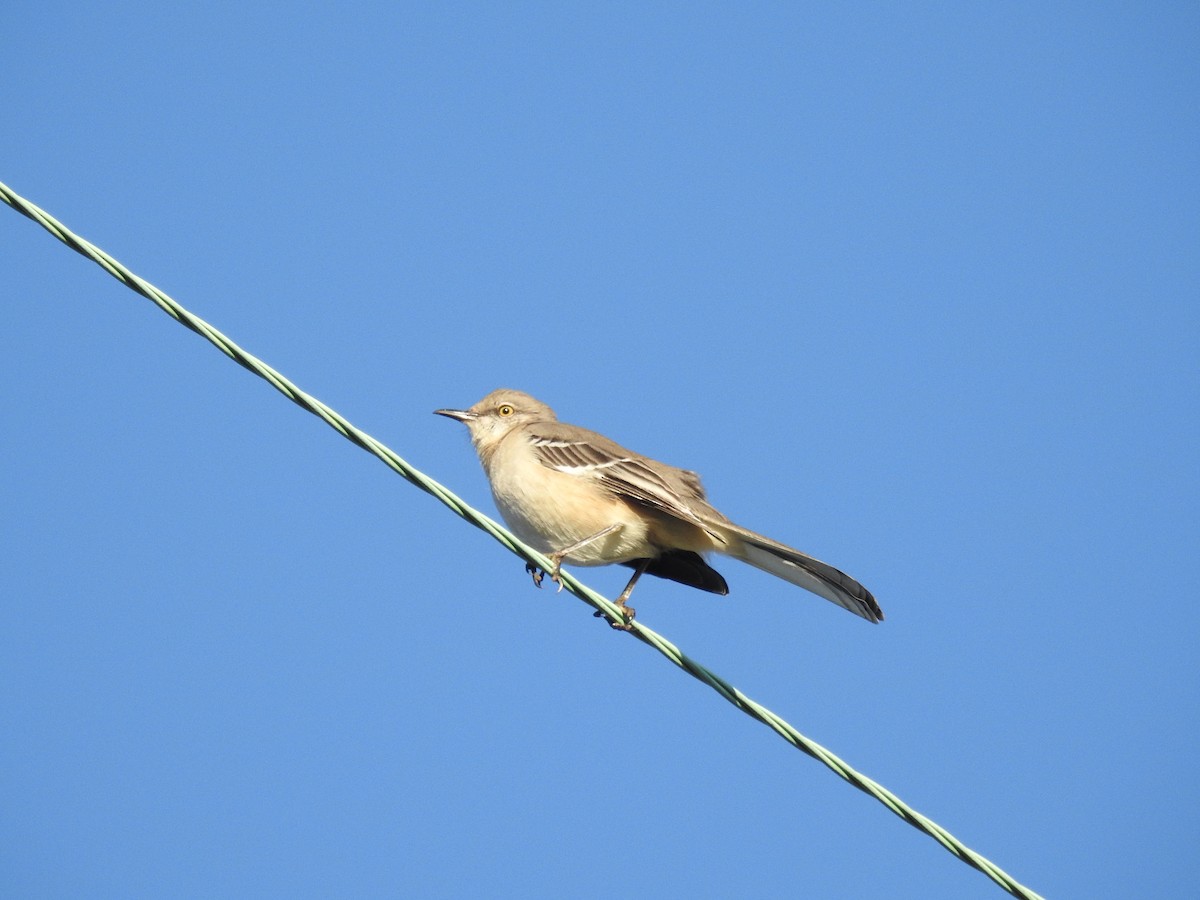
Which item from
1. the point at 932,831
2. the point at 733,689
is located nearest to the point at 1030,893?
the point at 932,831

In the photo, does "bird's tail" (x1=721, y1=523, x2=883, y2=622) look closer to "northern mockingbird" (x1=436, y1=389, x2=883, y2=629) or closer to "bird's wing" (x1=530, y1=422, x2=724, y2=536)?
"northern mockingbird" (x1=436, y1=389, x2=883, y2=629)

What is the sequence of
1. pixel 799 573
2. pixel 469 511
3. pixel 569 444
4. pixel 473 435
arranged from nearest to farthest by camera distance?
pixel 469 511
pixel 799 573
pixel 569 444
pixel 473 435

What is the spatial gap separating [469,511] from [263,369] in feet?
3.02

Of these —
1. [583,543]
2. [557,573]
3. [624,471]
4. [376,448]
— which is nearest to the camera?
[376,448]

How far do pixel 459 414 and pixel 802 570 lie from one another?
3339 millimetres

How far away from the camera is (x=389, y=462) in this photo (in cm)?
456

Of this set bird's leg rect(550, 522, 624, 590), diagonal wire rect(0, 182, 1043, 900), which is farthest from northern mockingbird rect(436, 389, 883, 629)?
diagonal wire rect(0, 182, 1043, 900)

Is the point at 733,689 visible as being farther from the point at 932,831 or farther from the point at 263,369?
the point at 263,369

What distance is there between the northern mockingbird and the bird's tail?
0.01m

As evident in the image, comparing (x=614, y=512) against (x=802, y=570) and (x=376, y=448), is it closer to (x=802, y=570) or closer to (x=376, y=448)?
(x=802, y=570)

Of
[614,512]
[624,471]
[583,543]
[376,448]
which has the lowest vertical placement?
[376,448]

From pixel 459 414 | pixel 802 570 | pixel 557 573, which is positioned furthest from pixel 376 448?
pixel 459 414

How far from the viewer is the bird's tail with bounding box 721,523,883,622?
20.2ft

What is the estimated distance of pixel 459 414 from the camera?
9.03 m
